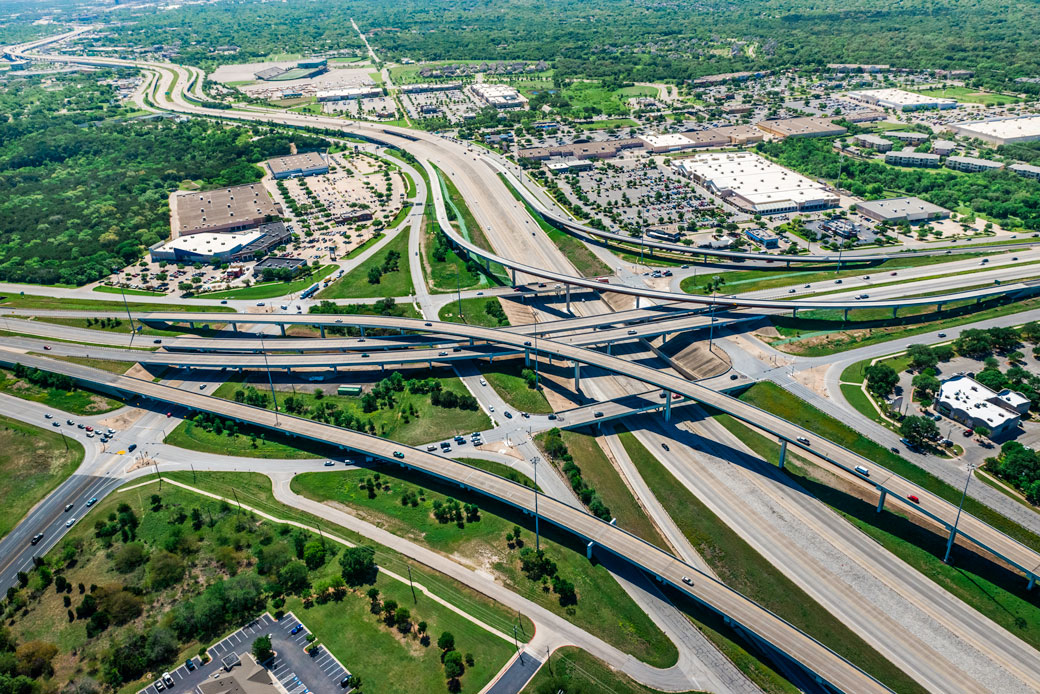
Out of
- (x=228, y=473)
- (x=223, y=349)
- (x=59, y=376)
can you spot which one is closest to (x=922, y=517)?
(x=228, y=473)

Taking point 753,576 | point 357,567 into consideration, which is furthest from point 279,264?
point 753,576

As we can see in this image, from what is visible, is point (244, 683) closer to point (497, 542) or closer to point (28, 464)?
point (497, 542)

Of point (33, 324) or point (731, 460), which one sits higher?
point (33, 324)

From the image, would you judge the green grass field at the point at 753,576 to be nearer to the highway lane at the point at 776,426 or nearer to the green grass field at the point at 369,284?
the highway lane at the point at 776,426

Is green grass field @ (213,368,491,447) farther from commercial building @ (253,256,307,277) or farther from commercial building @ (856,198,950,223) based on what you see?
commercial building @ (856,198,950,223)

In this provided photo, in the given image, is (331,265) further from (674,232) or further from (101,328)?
(674,232)
